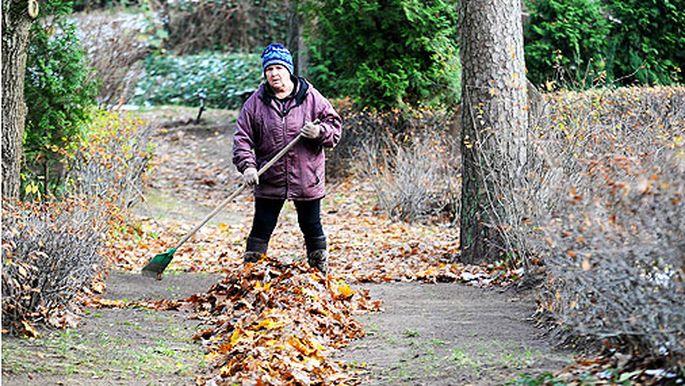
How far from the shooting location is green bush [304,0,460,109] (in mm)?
14234

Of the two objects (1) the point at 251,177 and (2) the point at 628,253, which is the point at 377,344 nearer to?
(1) the point at 251,177

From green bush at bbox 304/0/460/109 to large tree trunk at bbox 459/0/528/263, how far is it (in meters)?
6.31

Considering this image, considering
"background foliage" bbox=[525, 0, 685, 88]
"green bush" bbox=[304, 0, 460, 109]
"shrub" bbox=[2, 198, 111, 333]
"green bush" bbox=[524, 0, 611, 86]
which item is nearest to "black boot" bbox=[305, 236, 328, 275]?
"shrub" bbox=[2, 198, 111, 333]

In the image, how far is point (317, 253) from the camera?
278 inches

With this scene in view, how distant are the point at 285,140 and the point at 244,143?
0.30 m

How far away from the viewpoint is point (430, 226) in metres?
11.4

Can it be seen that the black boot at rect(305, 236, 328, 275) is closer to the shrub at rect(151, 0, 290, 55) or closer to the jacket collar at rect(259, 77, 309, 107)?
the jacket collar at rect(259, 77, 309, 107)

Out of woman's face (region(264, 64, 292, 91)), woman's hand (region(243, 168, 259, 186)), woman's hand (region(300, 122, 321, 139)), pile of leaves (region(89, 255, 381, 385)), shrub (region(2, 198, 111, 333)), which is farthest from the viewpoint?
woman's face (region(264, 64, 292, 91))

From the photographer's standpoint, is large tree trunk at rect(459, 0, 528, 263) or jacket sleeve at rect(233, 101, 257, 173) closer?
jacket sleeve at rect(233, 101, 257, 173)

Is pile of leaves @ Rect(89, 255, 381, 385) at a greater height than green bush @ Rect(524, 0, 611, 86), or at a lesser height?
lesser

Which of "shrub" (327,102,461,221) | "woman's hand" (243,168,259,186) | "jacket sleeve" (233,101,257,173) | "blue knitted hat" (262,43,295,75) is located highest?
"blue knitted hat" (262,43,295,75)

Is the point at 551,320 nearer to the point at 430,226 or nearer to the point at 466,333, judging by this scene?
the point at 466,333

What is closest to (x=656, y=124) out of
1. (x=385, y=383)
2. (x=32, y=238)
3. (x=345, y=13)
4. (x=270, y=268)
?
(x=270, y=268)

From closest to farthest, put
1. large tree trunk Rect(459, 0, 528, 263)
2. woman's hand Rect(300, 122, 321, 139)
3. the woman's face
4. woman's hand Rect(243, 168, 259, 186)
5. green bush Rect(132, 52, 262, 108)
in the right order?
1. woman's hand Rect(243, 168, 259, 186)
2. woman's hand Rect(300, 122, 321, 139)
3. the woman's face
4. large tree trunk Rect(459, 0, 528, 263)
5. green bush Rect(132, 52, 262, 108)
